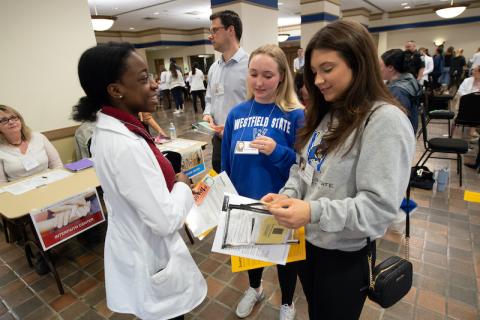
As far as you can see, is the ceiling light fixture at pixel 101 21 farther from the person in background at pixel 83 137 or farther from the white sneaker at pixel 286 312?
the white sneaker at pixel 286 312

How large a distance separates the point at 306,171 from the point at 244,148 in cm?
45

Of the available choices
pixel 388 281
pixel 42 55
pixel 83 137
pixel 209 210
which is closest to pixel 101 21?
pixel 42 55

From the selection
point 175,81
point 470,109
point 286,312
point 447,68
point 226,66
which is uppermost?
point 175,81

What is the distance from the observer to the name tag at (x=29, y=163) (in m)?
2.61

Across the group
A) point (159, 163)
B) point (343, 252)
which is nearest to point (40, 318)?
point (159, 163)

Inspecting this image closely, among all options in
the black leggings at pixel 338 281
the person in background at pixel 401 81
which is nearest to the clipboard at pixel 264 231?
the black leggings at pixel 338 281

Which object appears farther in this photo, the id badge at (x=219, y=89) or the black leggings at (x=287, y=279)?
the id badge at (x=219, y=89)

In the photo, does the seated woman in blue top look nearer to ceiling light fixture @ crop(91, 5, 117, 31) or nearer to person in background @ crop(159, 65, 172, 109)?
ceiling light fixture @ crop(91, 5, 117, 31)

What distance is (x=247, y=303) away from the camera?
A: 5.93ft

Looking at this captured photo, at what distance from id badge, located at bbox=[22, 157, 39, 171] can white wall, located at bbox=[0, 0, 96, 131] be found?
32.0 inches

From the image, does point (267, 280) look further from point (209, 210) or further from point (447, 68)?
point (447, 68)

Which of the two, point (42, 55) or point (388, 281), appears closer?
point (388, 281)

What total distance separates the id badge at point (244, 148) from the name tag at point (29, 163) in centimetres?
229

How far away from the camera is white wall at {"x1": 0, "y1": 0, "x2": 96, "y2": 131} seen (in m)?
2.99
